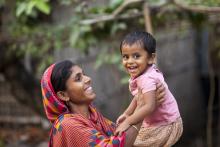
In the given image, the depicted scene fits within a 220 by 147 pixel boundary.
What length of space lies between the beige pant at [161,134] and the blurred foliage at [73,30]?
1808 mm

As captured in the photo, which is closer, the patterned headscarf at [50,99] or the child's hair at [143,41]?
the child's hair at [143,41]

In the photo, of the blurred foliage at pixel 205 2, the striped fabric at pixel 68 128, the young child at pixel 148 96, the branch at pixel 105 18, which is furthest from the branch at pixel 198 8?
the striped fabric at pixel 68 128

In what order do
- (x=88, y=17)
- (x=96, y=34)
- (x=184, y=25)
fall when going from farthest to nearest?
(x=184, y=25) → (x=96, y=34) → (x=88, y=17)

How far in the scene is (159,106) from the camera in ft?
8.96

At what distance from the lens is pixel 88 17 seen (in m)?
5.02

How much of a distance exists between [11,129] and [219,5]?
530 centimetres

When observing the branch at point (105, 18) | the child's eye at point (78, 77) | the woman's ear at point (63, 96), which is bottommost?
the woman's ear at point (63, 96)

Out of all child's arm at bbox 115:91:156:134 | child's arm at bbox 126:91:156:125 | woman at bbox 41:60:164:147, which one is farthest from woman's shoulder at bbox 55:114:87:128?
child's arm at bbox 126:91:156:125

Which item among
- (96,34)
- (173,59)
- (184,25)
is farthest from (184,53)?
(96,34)

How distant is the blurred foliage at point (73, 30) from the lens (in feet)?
16.2

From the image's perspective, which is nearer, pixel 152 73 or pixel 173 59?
pixel 152 73

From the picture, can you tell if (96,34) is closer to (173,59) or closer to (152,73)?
(152,73)

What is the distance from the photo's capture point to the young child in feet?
8.72

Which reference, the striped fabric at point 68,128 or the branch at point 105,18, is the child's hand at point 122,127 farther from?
the branch at point 105,18
